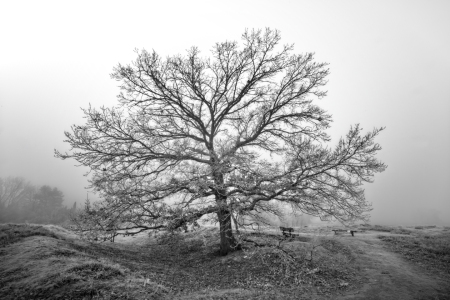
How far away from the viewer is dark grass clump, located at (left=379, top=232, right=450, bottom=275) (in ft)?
35.5

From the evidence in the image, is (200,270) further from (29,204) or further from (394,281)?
(29,204)

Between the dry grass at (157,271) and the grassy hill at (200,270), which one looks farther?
the grassy hill at (200,270)

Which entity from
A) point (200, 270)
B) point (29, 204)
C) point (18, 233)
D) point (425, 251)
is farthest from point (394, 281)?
point (29, 204)

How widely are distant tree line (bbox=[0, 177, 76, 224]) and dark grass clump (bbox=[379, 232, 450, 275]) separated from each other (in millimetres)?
55752

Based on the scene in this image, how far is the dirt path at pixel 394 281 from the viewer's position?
24.0 ft

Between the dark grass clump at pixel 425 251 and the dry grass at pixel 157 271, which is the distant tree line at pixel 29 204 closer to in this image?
the dry grass at pixel 157 271

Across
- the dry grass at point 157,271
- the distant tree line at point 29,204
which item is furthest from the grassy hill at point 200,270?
the distant tree line at point 29,204

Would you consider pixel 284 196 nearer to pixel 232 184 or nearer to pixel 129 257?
pixel 232 184

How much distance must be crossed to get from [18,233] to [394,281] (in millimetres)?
19585

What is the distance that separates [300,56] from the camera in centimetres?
1054

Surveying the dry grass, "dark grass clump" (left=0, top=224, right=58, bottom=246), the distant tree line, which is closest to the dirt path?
the dry grass

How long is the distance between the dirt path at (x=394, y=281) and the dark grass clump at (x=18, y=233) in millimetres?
16014

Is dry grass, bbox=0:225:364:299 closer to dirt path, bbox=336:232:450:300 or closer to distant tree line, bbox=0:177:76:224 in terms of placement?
dirt path, bbox=336:232:450:300

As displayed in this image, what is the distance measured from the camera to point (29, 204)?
5588cm
